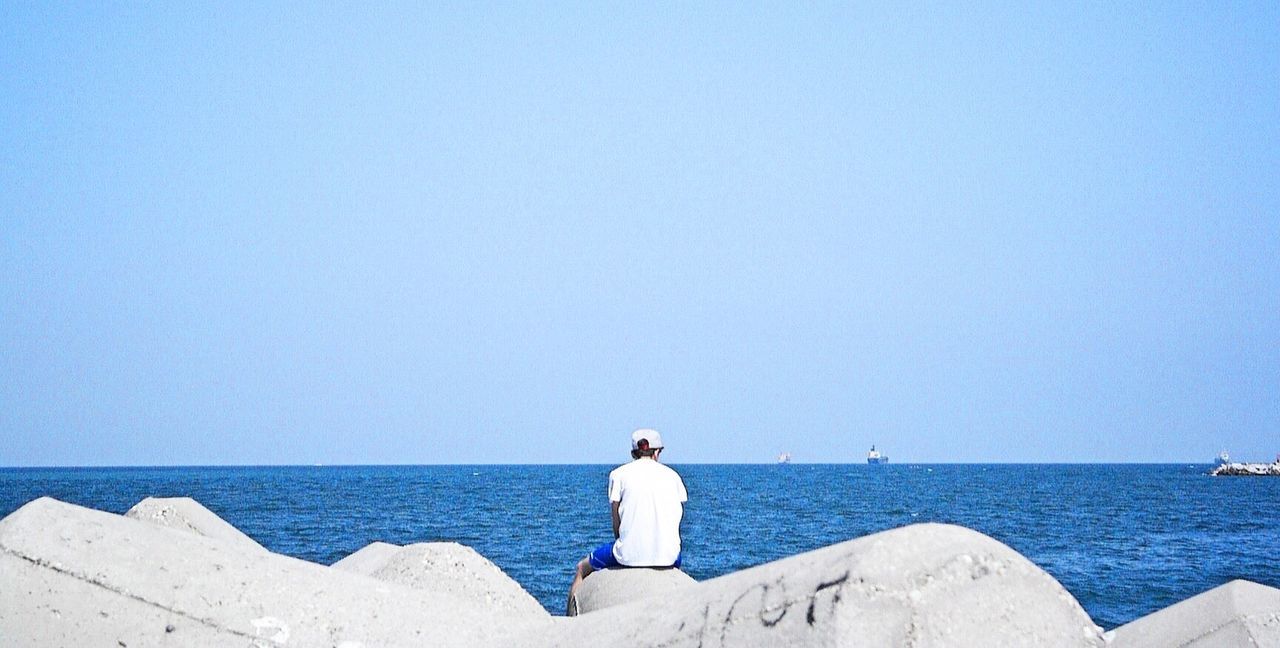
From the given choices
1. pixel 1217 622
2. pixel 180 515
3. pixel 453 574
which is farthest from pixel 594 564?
pixel 180 515

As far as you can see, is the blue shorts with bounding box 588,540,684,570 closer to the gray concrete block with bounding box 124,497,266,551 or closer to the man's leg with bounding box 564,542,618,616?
the man's leg with bounding box 564,542,618,616

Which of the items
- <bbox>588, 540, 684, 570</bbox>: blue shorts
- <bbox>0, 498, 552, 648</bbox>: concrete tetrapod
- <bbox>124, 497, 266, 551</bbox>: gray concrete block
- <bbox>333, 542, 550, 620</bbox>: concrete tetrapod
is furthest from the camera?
<bbox>124, 497, 266, 551</bbox>: gray concrete block

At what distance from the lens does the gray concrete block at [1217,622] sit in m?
6.98

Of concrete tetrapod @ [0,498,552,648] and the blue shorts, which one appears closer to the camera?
concrete tetrapod @ [0,498,552,648]

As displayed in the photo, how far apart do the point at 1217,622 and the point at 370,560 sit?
18.8 feet

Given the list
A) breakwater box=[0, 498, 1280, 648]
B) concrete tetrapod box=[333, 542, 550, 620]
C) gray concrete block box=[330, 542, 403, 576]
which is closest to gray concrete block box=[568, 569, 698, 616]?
breakwater box=[0, 498, 1280, 648]

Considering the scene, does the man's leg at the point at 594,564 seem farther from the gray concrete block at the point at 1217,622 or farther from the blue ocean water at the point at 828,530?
the blue ocean water at the point at 828,530

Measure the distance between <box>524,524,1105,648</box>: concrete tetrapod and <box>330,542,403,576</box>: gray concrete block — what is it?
5377mm

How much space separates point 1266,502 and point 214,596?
220 feet

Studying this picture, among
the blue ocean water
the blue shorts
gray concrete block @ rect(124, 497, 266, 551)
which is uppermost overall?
gray concrete block @ rect(124, 497, 266, 551)

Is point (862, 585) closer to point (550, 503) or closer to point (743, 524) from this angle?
point (743, 524)

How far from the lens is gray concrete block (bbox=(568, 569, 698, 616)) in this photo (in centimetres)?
750

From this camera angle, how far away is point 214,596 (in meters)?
5.62

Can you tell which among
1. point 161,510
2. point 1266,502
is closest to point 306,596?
point 161,510
